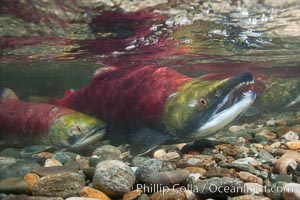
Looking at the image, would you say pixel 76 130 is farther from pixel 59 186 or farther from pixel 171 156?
pixel 59 186

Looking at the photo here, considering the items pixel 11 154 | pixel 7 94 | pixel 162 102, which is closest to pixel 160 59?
pixel 7 94

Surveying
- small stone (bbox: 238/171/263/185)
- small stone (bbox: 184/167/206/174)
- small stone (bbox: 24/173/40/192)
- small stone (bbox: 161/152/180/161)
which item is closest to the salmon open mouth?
small stone (bbox: 161/152/180/161)

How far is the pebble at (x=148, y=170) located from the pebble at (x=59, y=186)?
77cm

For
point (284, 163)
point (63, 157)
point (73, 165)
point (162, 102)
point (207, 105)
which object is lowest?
point (63, 157)

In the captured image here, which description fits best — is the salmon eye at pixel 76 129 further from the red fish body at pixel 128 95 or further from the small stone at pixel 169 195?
the small stone at pixel 169 195

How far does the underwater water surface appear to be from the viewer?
4125 millimetres

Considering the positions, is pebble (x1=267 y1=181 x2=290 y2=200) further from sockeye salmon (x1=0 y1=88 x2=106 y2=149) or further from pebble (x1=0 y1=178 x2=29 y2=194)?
sockeye salmon (x1=0 y1=88 x2=106 y2=149)

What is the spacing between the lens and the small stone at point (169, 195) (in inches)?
137

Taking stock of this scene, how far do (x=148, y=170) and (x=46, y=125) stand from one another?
4152mm

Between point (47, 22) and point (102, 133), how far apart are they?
4172 millimetres

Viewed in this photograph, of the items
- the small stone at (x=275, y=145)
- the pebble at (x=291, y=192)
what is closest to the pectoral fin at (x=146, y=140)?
the small stone at (x=275, y=145)

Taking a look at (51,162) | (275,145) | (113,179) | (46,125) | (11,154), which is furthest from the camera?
(46,125)

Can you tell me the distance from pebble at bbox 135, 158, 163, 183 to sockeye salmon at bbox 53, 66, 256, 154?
1570 millimetres

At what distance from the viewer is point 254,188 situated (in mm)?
3633
